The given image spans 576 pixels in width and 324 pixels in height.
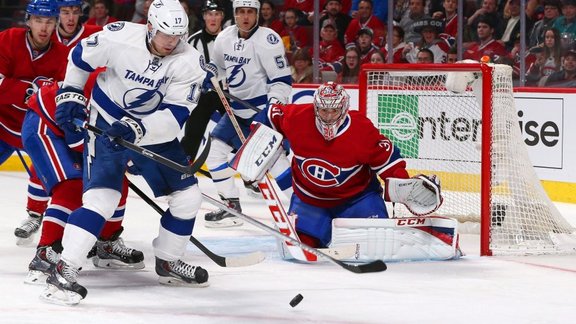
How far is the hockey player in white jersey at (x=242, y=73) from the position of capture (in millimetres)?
6000

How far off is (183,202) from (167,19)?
0.62 metres

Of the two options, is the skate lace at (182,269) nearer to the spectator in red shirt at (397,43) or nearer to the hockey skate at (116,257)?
the hockey skate at (116,257)

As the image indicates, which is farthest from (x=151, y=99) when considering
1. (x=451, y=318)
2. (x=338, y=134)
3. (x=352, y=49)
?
(x=352, y=49)

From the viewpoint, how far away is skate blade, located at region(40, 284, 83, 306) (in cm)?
372

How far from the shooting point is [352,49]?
7715 mm

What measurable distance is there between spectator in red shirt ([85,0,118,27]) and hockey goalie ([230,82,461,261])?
4346 mm

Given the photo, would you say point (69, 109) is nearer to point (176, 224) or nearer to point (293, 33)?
point (176, 224)

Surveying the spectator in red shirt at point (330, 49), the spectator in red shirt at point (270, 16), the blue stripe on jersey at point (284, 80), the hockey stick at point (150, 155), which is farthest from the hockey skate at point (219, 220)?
the spectator in red shirt at point (270, 16)

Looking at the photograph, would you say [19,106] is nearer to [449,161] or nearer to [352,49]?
[449,161]

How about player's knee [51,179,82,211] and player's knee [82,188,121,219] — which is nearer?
player's knee [82,188,121,219]

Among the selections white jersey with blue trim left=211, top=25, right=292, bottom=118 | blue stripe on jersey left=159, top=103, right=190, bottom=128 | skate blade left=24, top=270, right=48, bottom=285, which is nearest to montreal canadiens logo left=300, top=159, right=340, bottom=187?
blue stripe on jersey left=159, top=103, right=190, bottom=128

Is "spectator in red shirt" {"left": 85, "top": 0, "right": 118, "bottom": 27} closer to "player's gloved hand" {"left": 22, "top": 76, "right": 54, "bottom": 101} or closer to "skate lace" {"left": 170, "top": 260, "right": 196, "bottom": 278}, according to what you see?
"player's gloved hand" {"left": 22, "top": 76, "right": 54, "bottom": 101}

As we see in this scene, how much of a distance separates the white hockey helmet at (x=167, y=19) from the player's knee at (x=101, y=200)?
529 millimetres

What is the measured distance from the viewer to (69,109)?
3.92m
